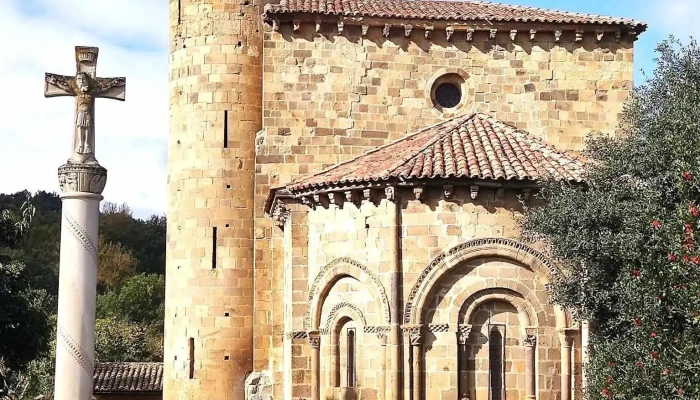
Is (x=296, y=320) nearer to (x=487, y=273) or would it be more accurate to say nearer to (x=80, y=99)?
(x=487, y=273)

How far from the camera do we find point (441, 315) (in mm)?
15180

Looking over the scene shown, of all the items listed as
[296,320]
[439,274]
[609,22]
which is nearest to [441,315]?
[439,274]

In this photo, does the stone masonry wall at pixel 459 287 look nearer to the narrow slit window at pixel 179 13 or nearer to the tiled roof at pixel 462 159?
the tiled roof at pixel 462 159

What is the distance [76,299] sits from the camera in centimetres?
1237

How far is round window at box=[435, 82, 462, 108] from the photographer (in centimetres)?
1934

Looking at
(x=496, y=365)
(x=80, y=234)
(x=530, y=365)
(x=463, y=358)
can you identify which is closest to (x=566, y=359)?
(x=530, y=365)

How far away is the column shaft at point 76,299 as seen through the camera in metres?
12.3

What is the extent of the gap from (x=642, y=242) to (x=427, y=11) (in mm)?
9258

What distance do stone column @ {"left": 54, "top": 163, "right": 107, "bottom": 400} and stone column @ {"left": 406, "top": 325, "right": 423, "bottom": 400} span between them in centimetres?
487

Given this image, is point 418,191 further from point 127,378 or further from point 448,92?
point 127,378

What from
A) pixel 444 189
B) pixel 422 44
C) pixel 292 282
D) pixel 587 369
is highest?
pixel 422 44

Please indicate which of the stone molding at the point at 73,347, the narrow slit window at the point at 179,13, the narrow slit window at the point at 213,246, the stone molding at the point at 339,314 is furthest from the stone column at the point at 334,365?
the narrow slit window at the point at 179,13

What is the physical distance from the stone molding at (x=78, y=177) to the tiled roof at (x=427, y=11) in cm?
692

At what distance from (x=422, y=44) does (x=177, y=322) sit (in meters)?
7.03
